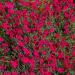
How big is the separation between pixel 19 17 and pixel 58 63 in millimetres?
1623

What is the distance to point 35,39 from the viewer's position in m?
7.17

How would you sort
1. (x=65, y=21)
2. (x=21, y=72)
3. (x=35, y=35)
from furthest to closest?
(x=65, y=21) < (x=35, y=35) < (x=21, y=72)

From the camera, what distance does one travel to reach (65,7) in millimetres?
8570

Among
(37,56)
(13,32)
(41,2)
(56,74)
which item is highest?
(41,2)

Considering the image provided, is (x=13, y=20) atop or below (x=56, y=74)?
atop

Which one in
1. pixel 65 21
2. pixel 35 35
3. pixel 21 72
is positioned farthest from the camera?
pixel 65 21

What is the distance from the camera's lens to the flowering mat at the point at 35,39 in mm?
6699

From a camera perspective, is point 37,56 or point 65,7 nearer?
point 37,56

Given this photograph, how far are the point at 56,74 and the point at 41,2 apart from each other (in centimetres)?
262

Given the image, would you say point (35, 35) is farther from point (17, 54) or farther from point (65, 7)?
point (65, 7)

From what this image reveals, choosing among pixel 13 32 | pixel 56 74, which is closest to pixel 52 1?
pixel 13 32

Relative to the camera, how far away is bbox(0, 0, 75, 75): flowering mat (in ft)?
22.0

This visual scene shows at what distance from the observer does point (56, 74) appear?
6.71 meters

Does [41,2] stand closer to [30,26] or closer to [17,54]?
[30,26]
